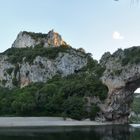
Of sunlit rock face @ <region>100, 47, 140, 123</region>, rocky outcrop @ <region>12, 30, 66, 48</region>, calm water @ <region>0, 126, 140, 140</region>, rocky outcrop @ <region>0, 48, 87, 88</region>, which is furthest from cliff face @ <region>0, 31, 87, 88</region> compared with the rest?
calm water @ <region>0, 126, 140, 140</region>

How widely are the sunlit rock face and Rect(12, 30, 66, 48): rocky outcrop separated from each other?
194ft

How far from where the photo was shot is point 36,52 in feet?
467

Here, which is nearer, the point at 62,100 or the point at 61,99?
the point at 62,100

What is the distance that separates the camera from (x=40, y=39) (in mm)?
164500

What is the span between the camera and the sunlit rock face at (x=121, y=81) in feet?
327

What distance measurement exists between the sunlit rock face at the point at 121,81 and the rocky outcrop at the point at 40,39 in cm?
5919

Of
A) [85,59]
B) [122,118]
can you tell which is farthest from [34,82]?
[122,118]

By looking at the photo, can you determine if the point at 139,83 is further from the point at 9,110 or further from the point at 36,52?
the point at 36,52

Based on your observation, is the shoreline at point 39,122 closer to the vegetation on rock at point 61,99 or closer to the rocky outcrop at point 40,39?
the vegetation on rock at point 61,99

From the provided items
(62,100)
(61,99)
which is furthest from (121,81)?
(61,99)

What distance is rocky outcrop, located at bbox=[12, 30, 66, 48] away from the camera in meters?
163

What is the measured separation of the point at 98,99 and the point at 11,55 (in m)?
60.5

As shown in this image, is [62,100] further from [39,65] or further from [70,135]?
[70,135]

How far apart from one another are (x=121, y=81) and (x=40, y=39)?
71155mm
